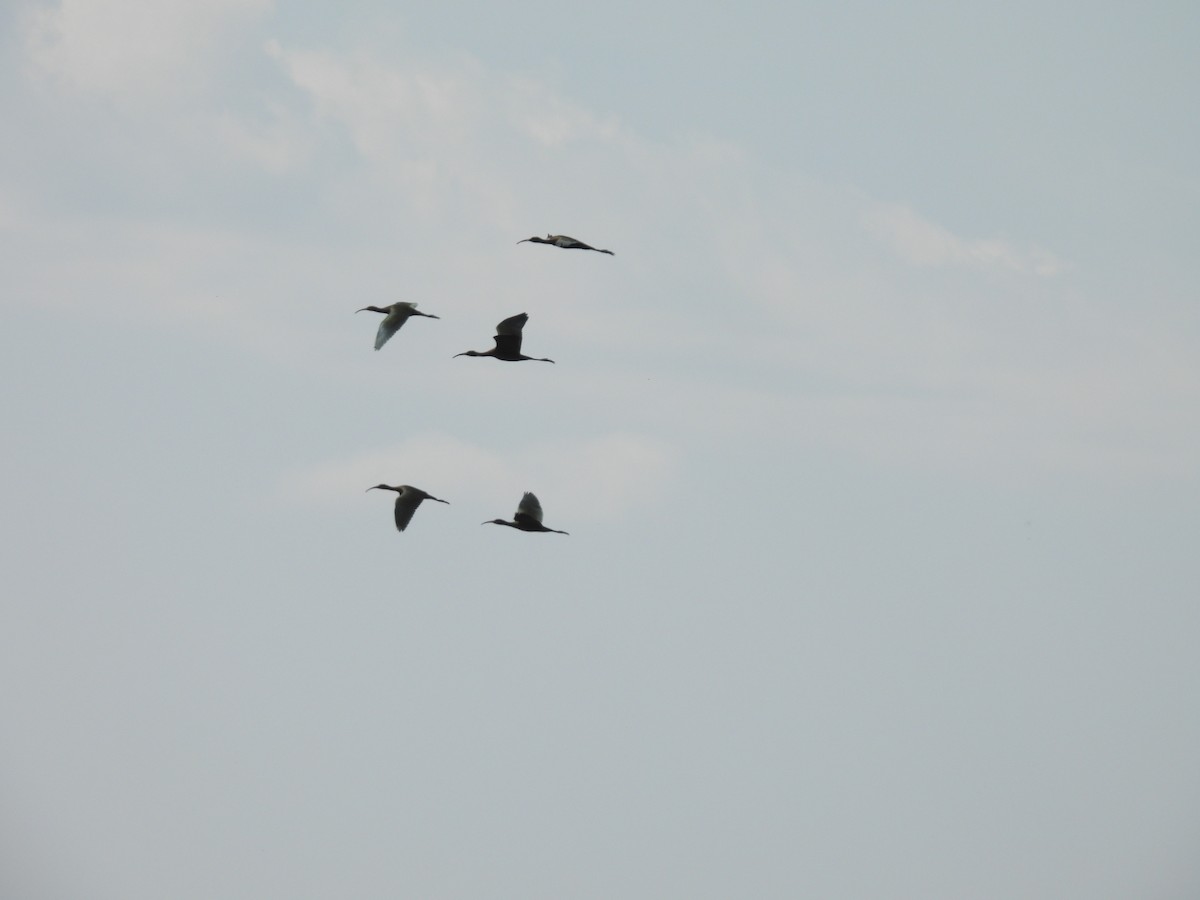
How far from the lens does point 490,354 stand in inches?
2256

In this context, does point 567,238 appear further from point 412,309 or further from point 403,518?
point 403,518

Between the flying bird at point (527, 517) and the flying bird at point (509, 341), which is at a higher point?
the flying bird at point (509, 341)

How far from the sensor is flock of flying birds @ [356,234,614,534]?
182 ft

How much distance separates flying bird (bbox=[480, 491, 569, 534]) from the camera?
188ft

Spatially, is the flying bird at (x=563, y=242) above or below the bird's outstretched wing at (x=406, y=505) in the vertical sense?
above

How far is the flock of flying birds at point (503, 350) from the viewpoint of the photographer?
55.6 meters

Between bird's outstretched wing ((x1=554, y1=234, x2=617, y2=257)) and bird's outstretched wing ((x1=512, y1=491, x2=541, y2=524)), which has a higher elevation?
bird's outstretched wing ((x1=554, y1=234, x2=617, y2=257))

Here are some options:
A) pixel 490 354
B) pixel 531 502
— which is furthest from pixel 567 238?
pixel 531 502

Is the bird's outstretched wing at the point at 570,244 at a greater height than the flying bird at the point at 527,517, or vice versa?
the bird's outstretched wing at the point at 570,244

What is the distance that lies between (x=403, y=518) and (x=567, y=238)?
398 inches

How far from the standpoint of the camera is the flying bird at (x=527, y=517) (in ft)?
188

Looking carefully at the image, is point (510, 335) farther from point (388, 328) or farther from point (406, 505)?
point (406, 505)

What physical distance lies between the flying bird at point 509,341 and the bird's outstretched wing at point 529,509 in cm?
448

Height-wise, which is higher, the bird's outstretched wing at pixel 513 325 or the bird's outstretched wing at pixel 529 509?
the bird's outstretched wing at pixel 513 325
